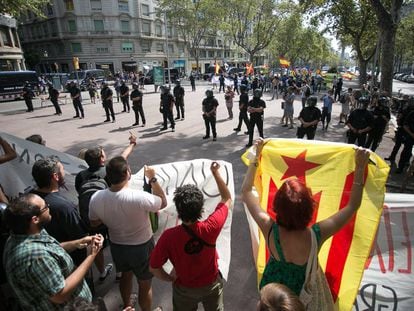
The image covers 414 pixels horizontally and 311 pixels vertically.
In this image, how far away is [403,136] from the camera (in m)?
7.50

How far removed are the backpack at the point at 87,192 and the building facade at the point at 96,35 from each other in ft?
147

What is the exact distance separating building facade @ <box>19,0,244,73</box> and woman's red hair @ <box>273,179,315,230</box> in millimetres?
46555

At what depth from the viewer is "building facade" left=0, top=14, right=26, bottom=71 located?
35750 mm

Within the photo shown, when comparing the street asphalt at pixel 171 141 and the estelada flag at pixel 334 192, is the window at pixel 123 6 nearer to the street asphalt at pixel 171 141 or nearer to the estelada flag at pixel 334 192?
the street asphalt at pixel 171 141

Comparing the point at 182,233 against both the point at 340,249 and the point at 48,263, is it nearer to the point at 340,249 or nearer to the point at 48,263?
the point at 48,263

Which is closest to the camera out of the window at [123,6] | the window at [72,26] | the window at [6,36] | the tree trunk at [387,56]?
the tree trunk at [387,56]

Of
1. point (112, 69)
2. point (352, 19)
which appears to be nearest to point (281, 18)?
point (352, 19)

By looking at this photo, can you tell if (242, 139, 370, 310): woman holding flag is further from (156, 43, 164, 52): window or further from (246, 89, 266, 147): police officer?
(156, 43, 164, 52): window

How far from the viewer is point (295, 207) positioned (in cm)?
190

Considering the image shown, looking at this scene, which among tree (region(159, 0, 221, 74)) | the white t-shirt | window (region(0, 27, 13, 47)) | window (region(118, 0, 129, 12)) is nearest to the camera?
the white t-shirt

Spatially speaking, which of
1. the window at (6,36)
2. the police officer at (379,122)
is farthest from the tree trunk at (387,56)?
the window at (6,36)

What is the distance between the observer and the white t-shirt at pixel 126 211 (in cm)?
267

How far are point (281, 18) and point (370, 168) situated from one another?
4092 centimetres

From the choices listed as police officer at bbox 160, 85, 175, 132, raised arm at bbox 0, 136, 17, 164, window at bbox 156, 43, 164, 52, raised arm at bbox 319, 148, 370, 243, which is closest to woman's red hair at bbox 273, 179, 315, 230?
raised arm at bbox 319, 148, 370, 243
